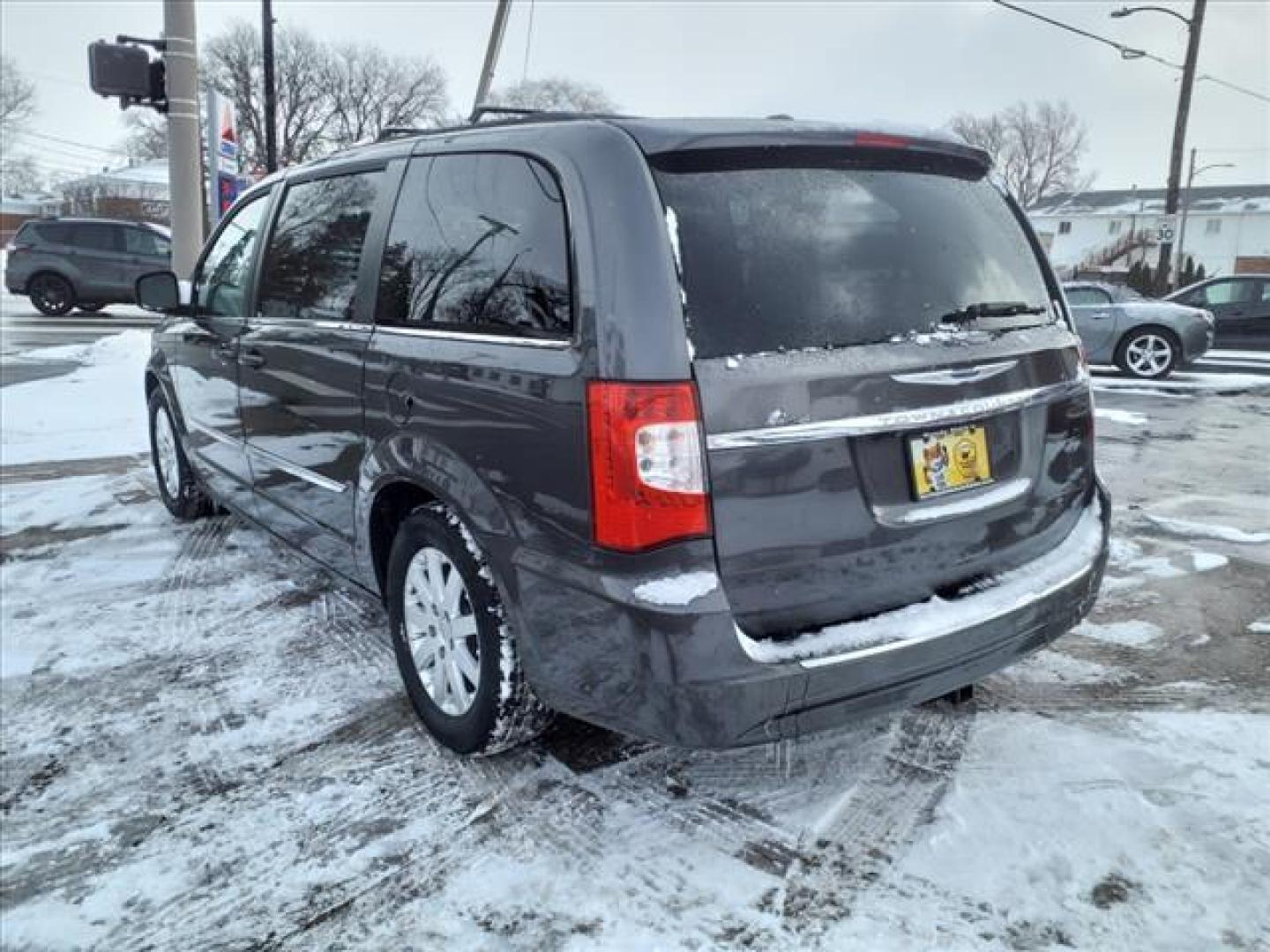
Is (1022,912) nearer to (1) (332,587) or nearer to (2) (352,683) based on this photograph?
(2) (352,683)

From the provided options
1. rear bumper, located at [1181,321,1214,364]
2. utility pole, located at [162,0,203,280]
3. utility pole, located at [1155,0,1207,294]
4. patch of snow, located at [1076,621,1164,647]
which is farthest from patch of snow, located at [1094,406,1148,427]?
utility pole, located at [1155,0,1207,294]

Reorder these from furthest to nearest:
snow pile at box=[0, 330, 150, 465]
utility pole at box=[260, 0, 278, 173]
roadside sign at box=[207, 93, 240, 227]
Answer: utility pole at box=[260, 0, 278, 173]
roadside sign at box=[207, 93, 240, 227]
snow pile at box=[0, 330, 150, 465]

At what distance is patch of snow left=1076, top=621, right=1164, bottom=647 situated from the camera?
3.64 m

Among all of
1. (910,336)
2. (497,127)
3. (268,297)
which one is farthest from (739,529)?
(268,297)

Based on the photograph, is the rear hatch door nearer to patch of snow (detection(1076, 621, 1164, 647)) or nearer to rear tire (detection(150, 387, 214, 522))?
patch of snow (detection(1076, 621, 1164, 647))

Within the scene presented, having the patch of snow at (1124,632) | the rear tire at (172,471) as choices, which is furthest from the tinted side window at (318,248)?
the patch of snow at (1124,632)

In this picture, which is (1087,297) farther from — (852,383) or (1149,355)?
(852,383)

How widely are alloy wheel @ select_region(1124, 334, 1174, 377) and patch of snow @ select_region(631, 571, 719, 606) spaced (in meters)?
12.8

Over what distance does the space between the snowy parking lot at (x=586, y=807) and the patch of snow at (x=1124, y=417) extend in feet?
17.6

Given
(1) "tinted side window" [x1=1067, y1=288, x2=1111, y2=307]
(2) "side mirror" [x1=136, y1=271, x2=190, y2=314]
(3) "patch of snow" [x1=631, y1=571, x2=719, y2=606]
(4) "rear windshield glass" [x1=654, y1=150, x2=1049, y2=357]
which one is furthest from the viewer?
(1) "tinted side window" [x1=1067, y1=288, x2=1111, y2=307]

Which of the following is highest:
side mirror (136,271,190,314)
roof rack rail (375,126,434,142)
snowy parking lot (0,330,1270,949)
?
roof rack rail (375,126,434,142)

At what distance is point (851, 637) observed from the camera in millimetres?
2160

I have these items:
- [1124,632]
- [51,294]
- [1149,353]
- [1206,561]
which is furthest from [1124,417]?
[51,294]

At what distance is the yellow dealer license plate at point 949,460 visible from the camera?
2264 mm
